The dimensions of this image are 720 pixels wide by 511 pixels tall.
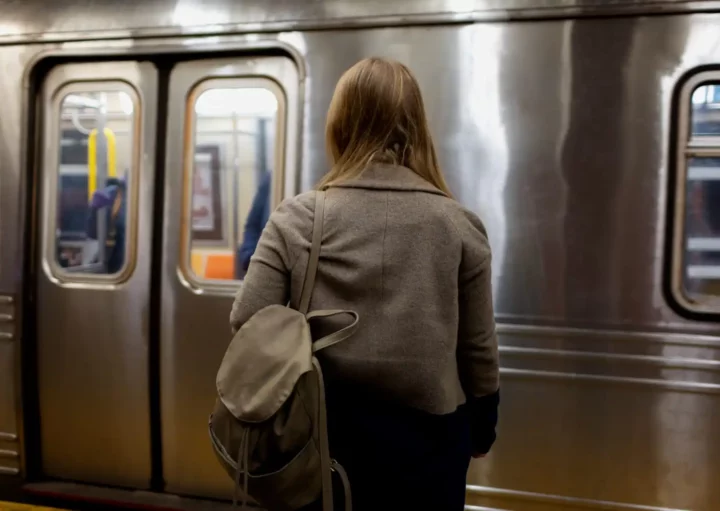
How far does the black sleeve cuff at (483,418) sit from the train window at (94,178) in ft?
6.44

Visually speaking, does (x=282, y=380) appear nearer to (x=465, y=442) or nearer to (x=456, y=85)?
(x=465, y=442)

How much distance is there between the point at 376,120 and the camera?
1.48 meters

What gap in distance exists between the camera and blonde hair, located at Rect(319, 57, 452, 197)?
1.47m

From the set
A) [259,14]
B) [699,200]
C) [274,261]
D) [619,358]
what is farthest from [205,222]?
[699,200]

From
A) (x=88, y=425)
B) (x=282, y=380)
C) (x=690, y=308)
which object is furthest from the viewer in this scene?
(x=88, y=425)

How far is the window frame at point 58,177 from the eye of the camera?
299 cm

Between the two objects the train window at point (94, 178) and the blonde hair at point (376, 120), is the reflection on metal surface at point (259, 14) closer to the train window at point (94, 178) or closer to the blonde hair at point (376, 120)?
the train window at point (94, 178)

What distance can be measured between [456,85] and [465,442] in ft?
4.89

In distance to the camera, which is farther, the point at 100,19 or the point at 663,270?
the point at 100,19

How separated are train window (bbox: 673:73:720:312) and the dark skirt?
1.37 meters

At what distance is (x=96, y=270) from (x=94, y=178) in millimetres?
446

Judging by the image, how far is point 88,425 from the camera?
308 cm

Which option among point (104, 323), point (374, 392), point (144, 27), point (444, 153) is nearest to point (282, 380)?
point (374, 392)

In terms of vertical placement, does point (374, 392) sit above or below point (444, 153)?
below
